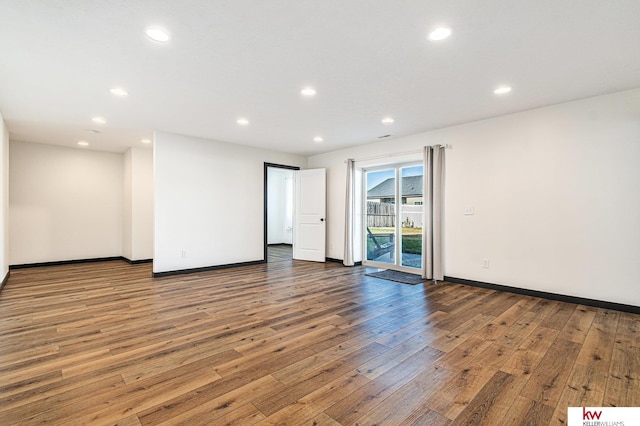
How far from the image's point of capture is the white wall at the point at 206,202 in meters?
5.36

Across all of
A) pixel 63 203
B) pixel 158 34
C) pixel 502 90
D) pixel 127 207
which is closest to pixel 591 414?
pixel 502 90

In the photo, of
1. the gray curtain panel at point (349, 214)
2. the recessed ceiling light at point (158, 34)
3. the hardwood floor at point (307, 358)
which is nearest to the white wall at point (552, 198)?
the hardwood floor at point (307, 358)

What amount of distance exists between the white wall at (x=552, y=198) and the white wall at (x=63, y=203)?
747 centimetres

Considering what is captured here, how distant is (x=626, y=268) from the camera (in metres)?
3.46

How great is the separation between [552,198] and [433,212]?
5.34 ft

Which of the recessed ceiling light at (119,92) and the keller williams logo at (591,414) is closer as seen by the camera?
the keller williams logo at (591,414)

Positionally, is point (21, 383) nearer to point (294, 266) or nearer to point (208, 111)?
point (208, 111)

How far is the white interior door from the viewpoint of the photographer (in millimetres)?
6996

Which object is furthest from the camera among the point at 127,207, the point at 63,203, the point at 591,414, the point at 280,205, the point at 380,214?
the point at 280,205

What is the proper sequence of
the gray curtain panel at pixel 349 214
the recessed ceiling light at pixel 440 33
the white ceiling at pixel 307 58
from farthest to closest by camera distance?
the gray curtain panel at pixel 349 214 < the recessed ceiling light at pixel 440 33 < the white ceiling at pixel 307 58

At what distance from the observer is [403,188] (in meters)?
5.97

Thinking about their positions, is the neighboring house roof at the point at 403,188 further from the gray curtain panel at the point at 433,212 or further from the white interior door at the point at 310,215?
the white interior door at the point at 310,215

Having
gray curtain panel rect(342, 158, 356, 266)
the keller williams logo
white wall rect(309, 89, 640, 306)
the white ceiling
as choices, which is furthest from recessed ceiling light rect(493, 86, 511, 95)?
gray curtain panel rect(342, 158, 356, 266)

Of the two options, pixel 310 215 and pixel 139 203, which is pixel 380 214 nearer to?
pixel 310 215
